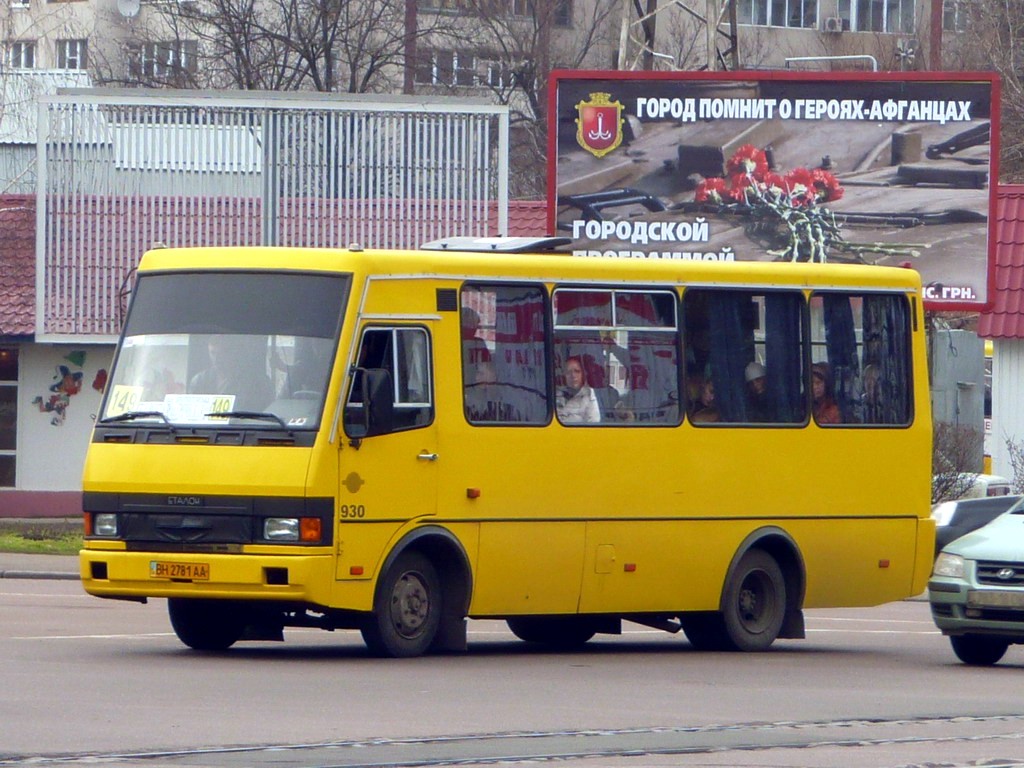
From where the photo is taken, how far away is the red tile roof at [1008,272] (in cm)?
3084

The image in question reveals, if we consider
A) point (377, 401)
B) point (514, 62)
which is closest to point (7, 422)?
point (377, 401)

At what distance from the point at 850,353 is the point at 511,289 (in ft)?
11.1

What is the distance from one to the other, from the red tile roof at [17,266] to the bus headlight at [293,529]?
21050 millimetres

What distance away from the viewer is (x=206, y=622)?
1507 centimetres

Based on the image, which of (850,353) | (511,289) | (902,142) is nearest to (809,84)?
(902,142)

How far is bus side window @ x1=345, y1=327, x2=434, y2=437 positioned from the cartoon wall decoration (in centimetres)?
2156

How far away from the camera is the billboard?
28.3 meters

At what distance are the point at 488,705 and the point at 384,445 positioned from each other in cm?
282

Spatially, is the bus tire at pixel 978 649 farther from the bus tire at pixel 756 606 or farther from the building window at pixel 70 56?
the building window at pixel 70 56

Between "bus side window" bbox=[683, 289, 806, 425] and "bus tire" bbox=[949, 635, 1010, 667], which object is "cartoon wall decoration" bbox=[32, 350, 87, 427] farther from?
"bus tire" bbox=[949, 635, 1010, 667]

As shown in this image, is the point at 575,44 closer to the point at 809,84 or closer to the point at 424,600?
the point at 809,84

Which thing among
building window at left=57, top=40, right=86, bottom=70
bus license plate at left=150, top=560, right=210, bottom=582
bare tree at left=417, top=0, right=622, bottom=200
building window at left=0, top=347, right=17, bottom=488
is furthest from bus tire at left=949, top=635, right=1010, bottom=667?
building window at left=57, top=40, right=86, bottom=70

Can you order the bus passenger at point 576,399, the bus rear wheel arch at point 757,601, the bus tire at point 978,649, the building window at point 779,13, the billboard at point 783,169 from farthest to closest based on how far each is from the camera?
the building window at point 779,13 → the billboard at point 783,169 → the bus rear wheel arch at point 757,601 → the bus tire at point 978,649 → the bus passenger at point 576,399

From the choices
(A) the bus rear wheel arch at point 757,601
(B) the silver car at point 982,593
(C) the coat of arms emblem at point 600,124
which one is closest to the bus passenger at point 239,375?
(A) the bus rear wheel arch at point 757,601
